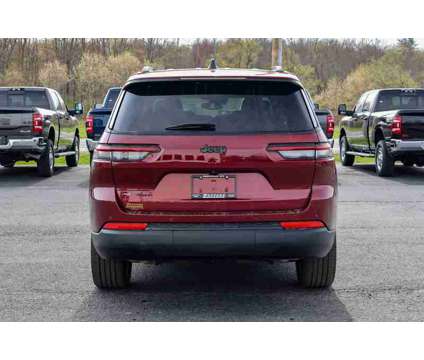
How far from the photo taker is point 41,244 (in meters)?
7.99

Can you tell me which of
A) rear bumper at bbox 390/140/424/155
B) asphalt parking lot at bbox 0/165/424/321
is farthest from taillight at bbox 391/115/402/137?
asphalt parking lot at bbox 0/165/424/321

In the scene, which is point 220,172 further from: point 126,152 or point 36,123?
point 36,123

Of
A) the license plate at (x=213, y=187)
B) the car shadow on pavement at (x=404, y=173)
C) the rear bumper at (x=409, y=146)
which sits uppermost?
the license plate at (x=213, y=187)

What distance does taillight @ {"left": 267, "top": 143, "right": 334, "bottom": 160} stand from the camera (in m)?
5.01

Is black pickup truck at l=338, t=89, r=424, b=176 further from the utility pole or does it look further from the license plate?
the license plate

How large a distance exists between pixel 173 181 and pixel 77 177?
11.2 meters

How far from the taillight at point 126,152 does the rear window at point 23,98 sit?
41.0ft

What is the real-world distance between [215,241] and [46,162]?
37.2 feet

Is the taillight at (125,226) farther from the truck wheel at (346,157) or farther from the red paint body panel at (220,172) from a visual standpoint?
the truck wheel at (346,157)

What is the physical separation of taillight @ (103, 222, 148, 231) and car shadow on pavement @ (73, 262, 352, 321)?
61 cm

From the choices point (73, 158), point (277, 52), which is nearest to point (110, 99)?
point (73, 158)

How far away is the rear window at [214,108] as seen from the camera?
16.6ft

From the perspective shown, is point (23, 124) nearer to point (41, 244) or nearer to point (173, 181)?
point (41, 244)

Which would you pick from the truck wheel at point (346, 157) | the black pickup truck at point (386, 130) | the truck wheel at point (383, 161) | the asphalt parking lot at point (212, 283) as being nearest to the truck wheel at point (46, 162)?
the asphalt parking lot at point (212, 283)
